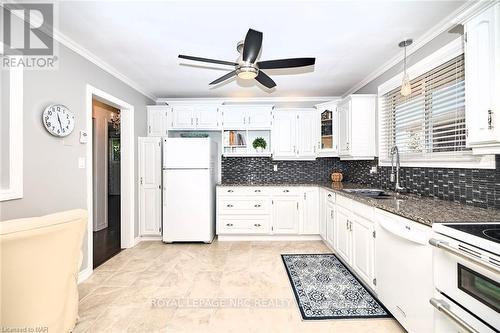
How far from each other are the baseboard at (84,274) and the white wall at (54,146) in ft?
2.40

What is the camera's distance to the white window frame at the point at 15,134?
6.10ft

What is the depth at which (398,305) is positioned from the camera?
1795 millimetres

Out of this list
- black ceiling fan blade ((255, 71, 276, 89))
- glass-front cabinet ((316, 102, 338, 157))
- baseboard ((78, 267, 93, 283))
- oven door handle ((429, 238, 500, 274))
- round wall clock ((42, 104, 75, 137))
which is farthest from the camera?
glass-front cabinet ((316, 102, 338, 157))

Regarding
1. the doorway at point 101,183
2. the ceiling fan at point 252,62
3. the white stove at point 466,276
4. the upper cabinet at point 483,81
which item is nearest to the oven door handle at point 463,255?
the white stove at point 466,276

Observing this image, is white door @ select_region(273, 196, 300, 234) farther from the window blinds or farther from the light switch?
the light switch

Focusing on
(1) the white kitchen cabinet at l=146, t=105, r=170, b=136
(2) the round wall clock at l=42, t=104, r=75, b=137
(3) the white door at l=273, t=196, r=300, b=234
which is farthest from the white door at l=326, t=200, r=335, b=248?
(2) the round wall clock at l=42, t=104, r=75, b=137

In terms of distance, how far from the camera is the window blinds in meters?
2.03

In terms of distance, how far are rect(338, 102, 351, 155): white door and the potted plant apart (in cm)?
128

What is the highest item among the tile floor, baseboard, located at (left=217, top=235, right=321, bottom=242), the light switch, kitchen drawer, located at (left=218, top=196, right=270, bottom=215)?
the light switch

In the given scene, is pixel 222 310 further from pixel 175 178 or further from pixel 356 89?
pixel 356 89

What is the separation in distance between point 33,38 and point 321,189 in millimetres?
3811

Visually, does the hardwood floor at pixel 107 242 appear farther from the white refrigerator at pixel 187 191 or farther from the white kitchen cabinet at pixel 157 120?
the white kitchen cabinet at pixel 157 120

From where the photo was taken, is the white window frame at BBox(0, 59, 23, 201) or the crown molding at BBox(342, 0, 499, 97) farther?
the white window frame at BBox(0, 59, 23, 201)

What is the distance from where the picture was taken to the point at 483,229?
4.17 ft
